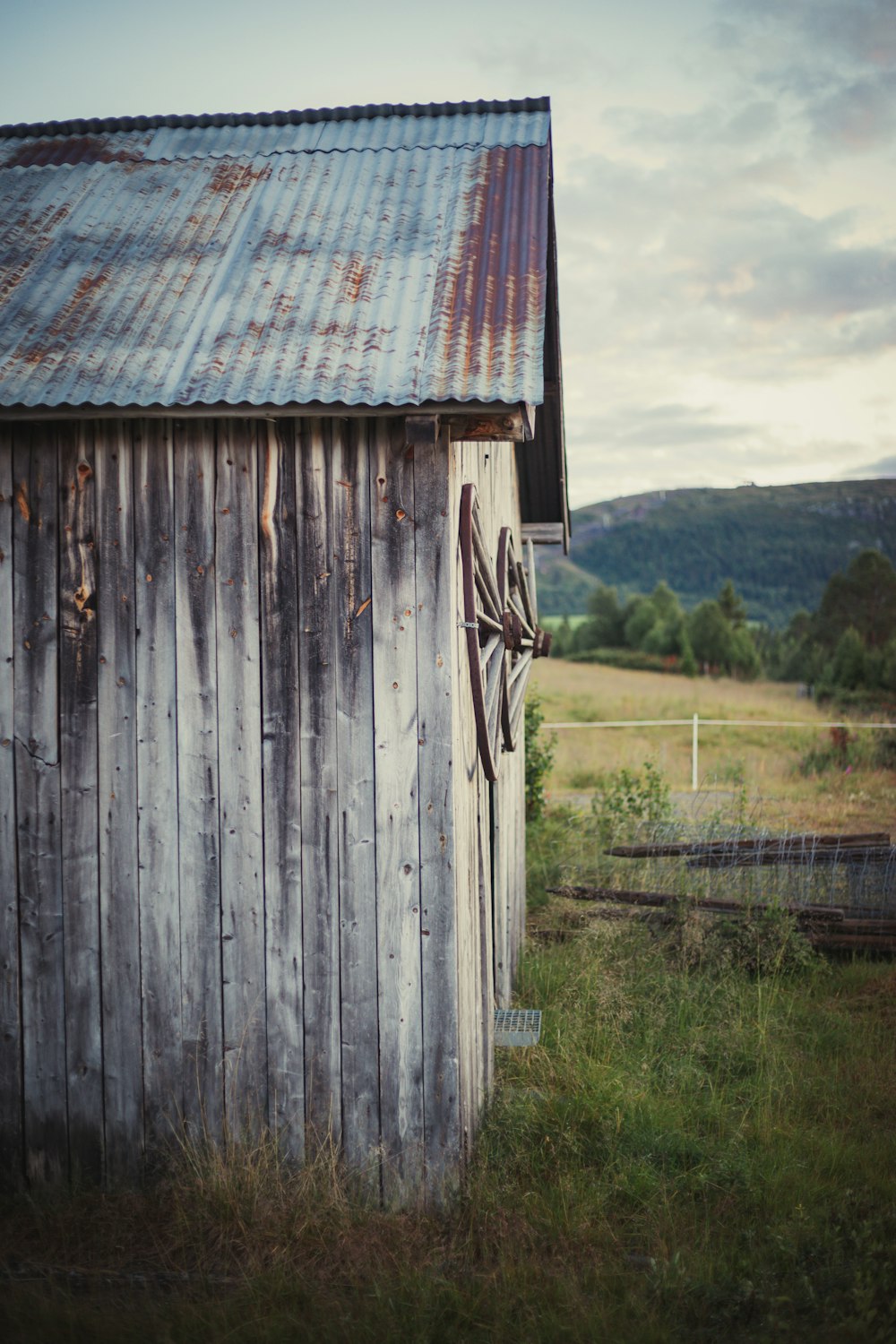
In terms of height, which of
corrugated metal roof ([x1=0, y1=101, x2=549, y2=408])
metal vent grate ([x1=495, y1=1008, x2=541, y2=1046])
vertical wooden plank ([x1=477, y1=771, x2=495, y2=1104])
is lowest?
metal vent grate ([x1=495, y1=1008, x2=541, y2=1046])

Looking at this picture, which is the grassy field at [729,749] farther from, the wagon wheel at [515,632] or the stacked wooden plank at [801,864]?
the wagon wheel at [515,632]

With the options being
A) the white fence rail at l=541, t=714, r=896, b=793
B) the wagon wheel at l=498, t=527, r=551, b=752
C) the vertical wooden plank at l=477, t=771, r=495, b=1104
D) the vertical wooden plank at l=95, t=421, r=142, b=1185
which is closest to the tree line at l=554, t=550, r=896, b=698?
the white fence rail at l=541, t=714, r=896, b=793

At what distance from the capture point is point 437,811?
3855 millimetres

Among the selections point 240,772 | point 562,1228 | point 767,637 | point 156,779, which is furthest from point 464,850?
point 767,637

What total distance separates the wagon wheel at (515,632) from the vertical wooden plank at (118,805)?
81.6 inches

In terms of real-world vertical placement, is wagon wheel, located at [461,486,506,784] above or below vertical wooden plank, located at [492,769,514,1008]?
above

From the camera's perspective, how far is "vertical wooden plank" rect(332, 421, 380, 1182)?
3.88 m

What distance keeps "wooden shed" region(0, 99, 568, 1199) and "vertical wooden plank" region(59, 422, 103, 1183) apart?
0.01 metres

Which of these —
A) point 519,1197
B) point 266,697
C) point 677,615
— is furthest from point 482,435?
point 677,615

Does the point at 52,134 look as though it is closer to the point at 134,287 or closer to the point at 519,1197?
the point at 134,287

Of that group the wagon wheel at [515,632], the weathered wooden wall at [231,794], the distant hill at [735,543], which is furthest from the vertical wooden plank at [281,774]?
the distant hill at [735,543]

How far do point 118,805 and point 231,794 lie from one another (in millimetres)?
514

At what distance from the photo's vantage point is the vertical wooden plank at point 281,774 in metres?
3.92

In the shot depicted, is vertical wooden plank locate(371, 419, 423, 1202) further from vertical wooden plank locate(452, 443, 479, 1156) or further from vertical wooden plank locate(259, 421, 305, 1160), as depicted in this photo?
vertical wooden plank locate(259, 421, 305, 1160)
